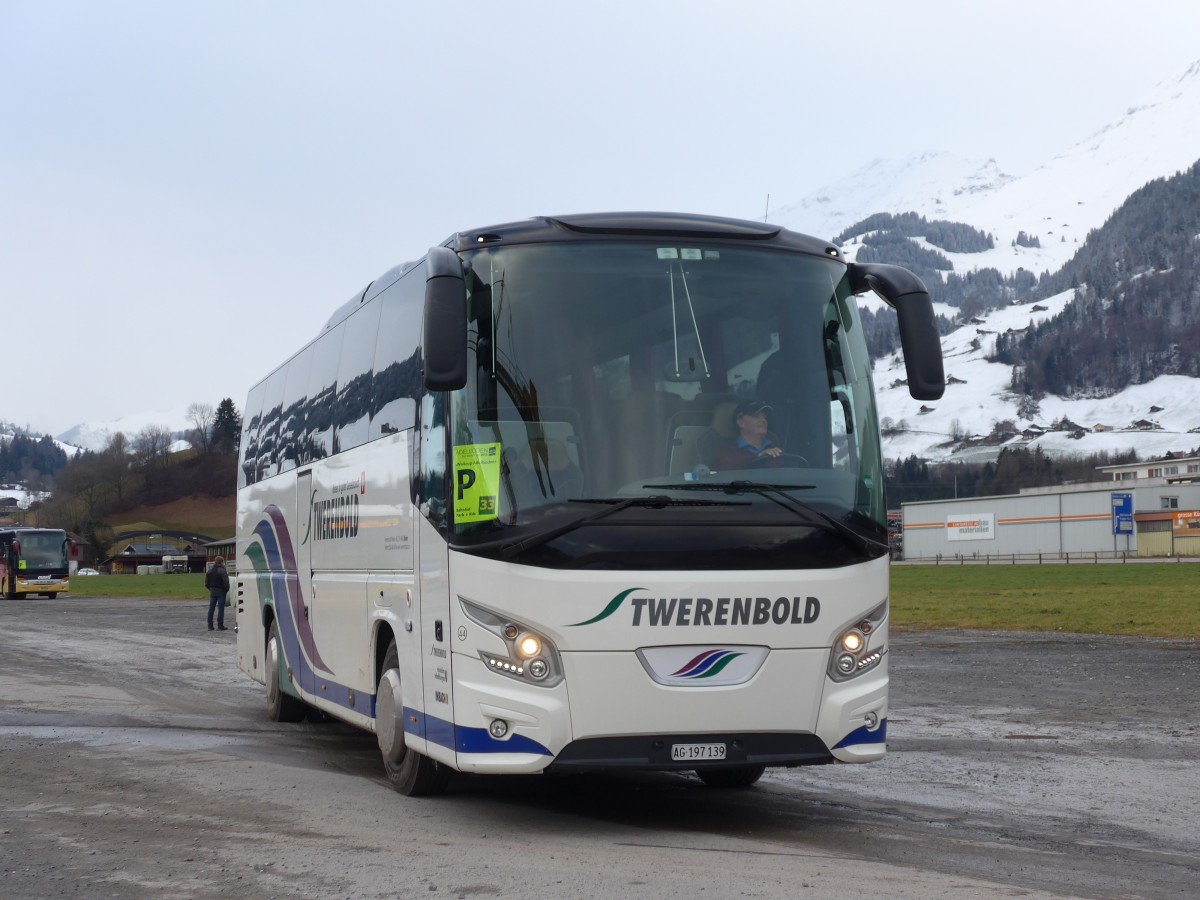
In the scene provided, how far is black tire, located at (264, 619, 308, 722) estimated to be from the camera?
538 inches

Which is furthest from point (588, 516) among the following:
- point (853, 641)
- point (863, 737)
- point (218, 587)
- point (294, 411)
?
point (218, 587)

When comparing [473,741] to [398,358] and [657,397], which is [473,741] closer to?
[657,397]

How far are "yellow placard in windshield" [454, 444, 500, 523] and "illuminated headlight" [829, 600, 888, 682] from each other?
6.54 ft

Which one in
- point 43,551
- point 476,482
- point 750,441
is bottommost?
point 43,551

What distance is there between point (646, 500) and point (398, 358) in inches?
A: 101

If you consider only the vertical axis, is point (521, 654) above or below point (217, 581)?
above

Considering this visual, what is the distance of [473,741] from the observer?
7.75 m

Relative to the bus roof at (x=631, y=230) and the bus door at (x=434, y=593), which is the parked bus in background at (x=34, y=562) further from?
the bus roof at (x=631, y=230)

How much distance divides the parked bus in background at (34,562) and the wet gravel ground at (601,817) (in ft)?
173

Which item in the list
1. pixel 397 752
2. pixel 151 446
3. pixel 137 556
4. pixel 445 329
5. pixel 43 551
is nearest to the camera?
pixel 445 329

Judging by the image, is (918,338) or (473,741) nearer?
(473,741)

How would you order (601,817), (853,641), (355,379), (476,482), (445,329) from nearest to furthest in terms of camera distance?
(445,329) → (476,482) → (853,641) → (601,817) → (355,379)

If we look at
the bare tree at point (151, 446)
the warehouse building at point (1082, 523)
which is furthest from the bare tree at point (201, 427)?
the warehouse building at point (1082, 523)

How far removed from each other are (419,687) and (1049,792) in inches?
162
